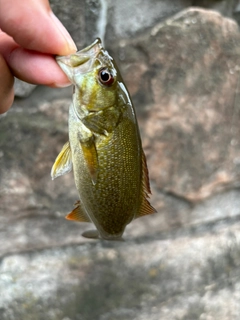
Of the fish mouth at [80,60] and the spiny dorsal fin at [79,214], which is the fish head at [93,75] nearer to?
the fish mouth at [80,60]

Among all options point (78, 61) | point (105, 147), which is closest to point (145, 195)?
point (105, 147)

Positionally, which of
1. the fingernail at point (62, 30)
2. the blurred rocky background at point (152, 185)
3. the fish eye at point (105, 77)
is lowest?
the blurred rocky background at point (152, 185)

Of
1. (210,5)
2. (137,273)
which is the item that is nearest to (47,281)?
(137,273)

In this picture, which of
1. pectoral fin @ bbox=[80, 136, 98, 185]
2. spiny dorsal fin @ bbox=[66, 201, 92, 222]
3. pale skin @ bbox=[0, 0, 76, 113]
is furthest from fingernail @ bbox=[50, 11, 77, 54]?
spiny dorsal fin @ bbox=[66, 201, 92, 222]

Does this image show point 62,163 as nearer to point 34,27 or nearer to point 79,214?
point 79,214

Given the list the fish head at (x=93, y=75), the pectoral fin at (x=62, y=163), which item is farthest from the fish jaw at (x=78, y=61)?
the pectoral fin at (x=62, y=163)

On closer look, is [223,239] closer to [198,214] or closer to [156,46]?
[198,214]

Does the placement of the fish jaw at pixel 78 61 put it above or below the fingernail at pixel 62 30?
below

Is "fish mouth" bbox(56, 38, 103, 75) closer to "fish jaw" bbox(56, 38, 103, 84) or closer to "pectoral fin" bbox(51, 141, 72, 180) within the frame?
"fish jaw" bbox(56, 38, 103, 84)
